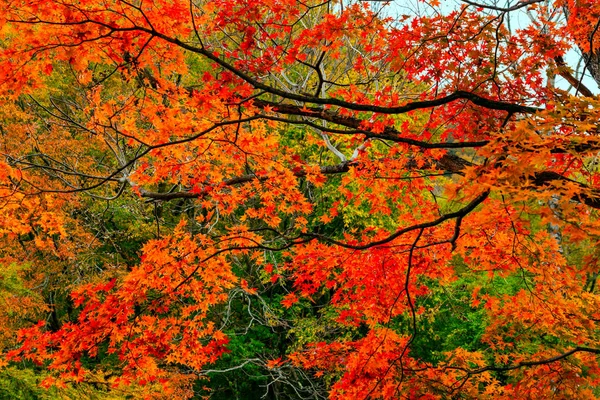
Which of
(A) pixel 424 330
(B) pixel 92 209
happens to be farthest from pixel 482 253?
(B) pixel 92 209

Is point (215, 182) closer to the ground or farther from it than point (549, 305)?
farther from it

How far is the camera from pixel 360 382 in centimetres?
538

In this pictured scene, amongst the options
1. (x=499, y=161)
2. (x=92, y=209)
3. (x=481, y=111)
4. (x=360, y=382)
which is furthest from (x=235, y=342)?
(x=499, y=161)

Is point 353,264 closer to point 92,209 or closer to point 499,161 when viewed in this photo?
point 499,161

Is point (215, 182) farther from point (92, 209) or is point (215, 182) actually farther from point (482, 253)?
point (92, 209)

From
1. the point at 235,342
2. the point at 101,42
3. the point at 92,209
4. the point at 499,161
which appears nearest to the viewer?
the point at 499,161

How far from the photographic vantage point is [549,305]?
5.68 meters

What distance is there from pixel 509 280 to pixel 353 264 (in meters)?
7.82

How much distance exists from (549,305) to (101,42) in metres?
5.25

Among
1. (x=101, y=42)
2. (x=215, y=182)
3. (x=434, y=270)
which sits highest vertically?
(x=101, y=42)

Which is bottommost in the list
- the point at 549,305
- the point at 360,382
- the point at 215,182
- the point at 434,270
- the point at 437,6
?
the point at 360,382

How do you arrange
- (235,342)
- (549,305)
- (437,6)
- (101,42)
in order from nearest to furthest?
(101,42)
(437,6)
(549,305)
(235,342)

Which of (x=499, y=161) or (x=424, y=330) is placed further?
(x=424, y=330)

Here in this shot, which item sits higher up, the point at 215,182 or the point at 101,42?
the point at 101,42
